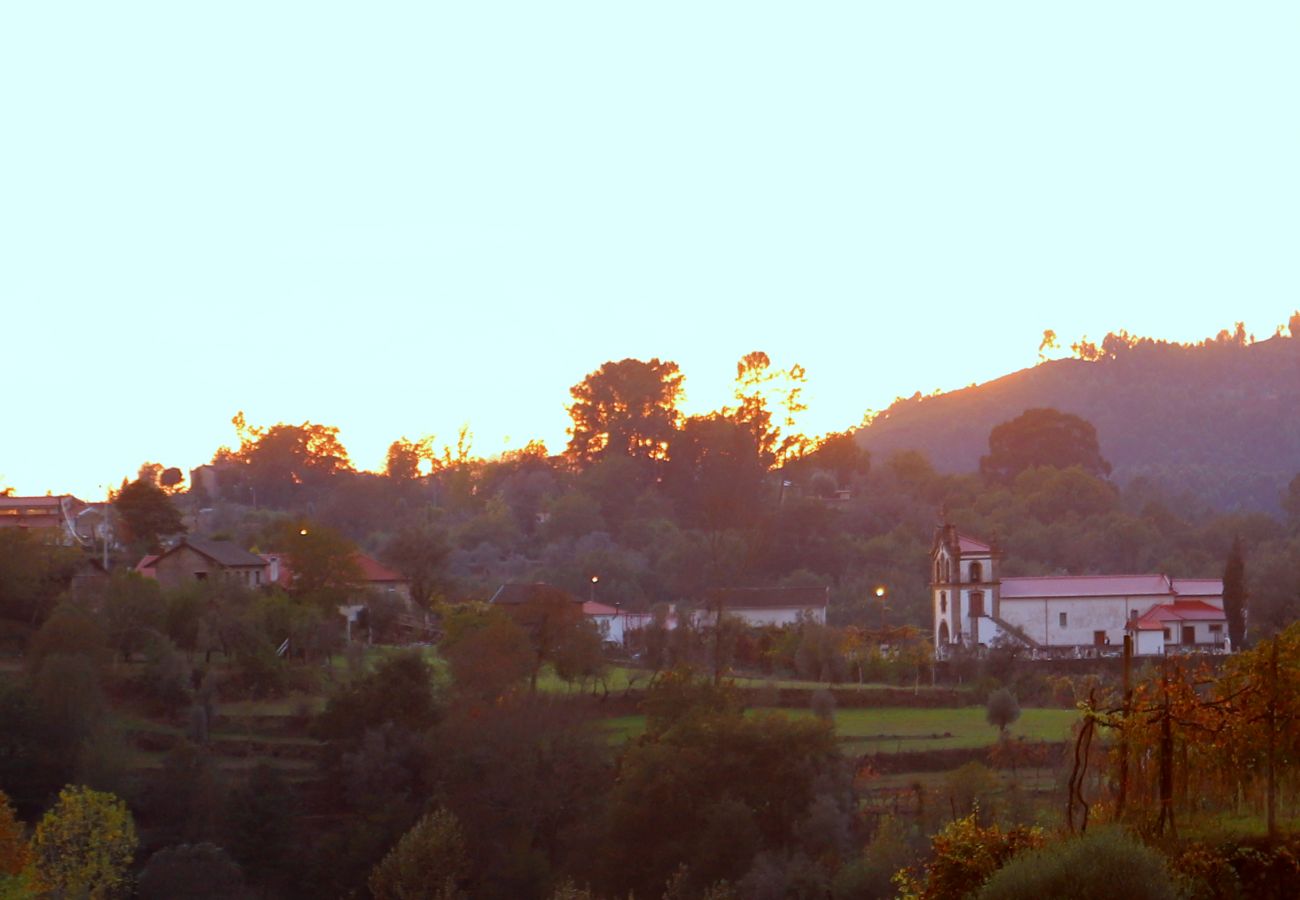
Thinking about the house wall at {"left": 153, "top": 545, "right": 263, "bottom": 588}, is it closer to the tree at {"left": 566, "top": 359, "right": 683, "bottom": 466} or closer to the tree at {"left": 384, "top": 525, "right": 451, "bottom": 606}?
the tree at {"left": 384, "top": 525, "right": 451, "bottom": 606}

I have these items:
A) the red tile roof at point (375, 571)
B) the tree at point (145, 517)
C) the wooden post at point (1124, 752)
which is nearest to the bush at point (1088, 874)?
the wooden post at point (1124, 752)

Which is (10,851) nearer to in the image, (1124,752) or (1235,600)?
(1124,752)

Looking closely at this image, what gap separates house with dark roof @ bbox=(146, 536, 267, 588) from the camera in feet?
147

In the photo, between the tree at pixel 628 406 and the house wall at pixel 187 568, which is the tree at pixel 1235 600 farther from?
the tree at pixel 628 406

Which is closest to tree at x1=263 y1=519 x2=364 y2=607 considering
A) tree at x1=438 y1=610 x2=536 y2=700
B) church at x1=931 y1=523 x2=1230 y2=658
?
tree at x1=438 y1=610 x2=536 y2=700

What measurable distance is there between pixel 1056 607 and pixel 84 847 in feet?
92.4

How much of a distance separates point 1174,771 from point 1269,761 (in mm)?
683

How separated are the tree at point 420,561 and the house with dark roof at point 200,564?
479cm

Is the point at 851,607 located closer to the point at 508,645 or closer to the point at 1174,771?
the point at 508,645

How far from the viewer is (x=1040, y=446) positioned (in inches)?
3019

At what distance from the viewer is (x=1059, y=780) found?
2406 centimetres

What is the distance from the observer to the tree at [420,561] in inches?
1932

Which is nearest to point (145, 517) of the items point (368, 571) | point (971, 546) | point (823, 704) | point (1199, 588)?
point (368, 571)

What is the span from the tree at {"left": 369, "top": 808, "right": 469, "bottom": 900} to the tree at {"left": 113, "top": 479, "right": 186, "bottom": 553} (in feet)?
85.4
